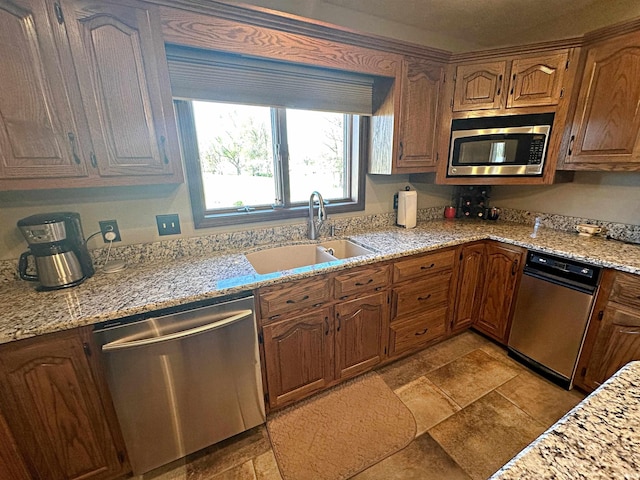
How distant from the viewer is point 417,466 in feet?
4.75

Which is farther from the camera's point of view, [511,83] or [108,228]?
[511,83]

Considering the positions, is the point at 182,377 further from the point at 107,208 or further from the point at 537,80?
the point at 537,80

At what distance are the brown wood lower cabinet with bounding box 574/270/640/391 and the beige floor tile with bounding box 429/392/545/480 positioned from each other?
0.52 metres

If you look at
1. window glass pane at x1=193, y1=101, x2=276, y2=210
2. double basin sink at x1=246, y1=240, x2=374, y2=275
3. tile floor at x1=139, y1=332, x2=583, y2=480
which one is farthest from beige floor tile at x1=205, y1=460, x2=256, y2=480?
window glass pane at x1=193, y1=101, x2=276, y2=210

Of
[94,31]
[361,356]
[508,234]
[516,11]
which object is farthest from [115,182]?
[516,11]

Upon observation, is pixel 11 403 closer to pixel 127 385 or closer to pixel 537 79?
pixel 127 385

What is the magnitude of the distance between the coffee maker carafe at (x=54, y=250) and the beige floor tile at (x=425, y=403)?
2.02 meters

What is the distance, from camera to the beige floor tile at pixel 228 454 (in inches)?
57.2

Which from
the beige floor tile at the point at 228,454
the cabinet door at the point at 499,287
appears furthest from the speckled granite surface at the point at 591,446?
the cabinet door at the point at 499,287

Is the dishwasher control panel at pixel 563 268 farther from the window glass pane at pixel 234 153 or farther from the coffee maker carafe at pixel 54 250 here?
the coffee maker carafe at pixel 54 250

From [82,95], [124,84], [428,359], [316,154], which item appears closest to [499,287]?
[428,359]

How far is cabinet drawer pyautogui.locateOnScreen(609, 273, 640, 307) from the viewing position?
1524 mm

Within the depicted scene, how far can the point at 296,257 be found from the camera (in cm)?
206

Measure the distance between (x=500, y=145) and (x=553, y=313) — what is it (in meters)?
1.24
